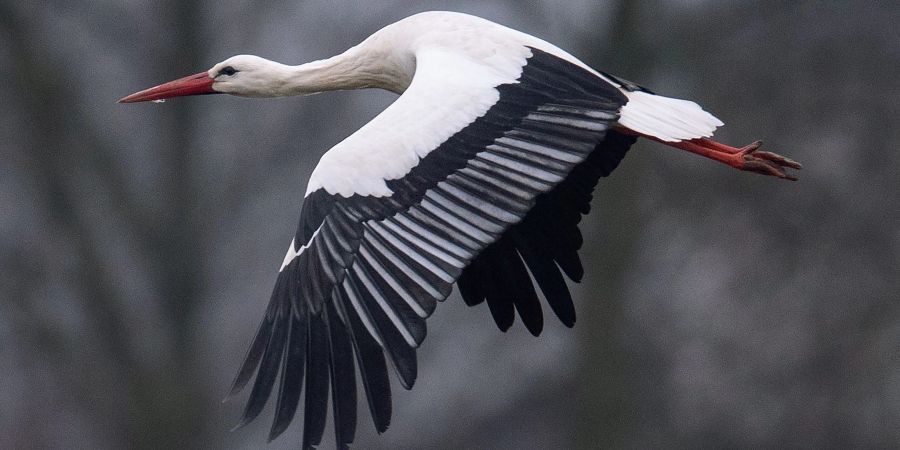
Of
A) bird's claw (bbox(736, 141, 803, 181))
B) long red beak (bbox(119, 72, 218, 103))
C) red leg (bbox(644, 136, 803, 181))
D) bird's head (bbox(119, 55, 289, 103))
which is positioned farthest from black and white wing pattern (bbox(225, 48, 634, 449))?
long red beak (bbox(119, 72, 218, 103))

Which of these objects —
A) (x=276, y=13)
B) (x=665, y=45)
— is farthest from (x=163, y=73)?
(x=665, y=45)

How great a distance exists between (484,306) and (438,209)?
10.7 metres

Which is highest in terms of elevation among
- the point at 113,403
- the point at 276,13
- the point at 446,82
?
the point at 276,13

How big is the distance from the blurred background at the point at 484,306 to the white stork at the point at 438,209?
26.0 feet

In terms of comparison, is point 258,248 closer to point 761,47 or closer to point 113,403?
point 113,403

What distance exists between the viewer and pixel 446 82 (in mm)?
6430

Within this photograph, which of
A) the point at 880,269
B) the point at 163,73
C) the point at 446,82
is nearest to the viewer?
the point at 446,82

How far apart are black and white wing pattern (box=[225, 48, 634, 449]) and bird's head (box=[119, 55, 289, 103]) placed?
1.09m

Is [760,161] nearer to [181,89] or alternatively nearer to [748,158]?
[748,158]

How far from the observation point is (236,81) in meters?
7.67

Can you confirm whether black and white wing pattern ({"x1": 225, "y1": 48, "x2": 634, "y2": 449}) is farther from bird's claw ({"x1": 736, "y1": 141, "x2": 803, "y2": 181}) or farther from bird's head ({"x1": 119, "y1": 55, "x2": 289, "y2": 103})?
bird's head ({"x1": 119, "y1": 55, "x2": 289, "y2": 103})

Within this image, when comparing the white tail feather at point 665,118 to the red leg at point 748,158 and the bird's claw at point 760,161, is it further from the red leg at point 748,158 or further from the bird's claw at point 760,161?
the bird's claw at point 760,161

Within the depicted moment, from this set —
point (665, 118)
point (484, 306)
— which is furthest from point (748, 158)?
point (484, 306)

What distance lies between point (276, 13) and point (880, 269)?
5.51 metres
